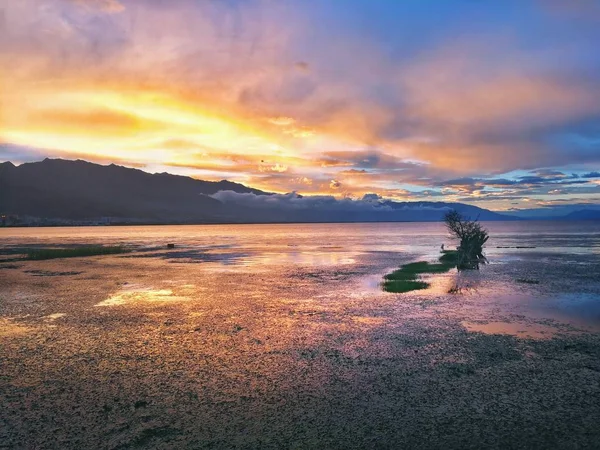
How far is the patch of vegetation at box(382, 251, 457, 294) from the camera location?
35.7 metres

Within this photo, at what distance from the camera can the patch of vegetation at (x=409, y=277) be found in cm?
3566

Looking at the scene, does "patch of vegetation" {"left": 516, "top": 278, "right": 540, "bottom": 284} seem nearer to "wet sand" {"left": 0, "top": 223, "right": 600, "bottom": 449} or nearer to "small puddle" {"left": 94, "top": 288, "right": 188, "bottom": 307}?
"wet sand" {"left": 0, "top": 223, "right": 600, "bottom": 449}

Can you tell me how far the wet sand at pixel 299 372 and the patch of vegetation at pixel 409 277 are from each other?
4.12m

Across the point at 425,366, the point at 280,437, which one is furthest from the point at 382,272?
the point at 280,437

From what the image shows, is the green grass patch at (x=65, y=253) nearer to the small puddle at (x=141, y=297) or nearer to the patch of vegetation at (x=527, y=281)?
the small puddle at (x=141, y=297)

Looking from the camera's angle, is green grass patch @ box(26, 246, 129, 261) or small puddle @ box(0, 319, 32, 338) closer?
small puddle @ box(0, 319, 32, 338)

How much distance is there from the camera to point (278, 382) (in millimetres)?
14859

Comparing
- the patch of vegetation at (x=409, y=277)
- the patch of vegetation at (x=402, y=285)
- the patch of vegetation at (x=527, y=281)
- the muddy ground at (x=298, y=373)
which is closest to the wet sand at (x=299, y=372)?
the muddy ground at (x=298, y=373)

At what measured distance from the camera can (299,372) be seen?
15.8m

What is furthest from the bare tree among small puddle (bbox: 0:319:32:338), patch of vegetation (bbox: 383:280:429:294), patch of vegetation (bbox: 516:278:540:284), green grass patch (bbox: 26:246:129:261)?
green grass patch (bbox: 26:246:129:261)

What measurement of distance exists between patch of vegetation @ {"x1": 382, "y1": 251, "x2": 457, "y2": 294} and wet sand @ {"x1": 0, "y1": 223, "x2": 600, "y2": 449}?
13.5 ft

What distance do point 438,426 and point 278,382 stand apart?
544 cm

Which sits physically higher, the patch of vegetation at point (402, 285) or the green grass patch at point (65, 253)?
the patch of vegetation at point (402, 285)

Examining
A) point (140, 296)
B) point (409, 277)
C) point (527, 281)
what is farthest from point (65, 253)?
point (527, 281)
